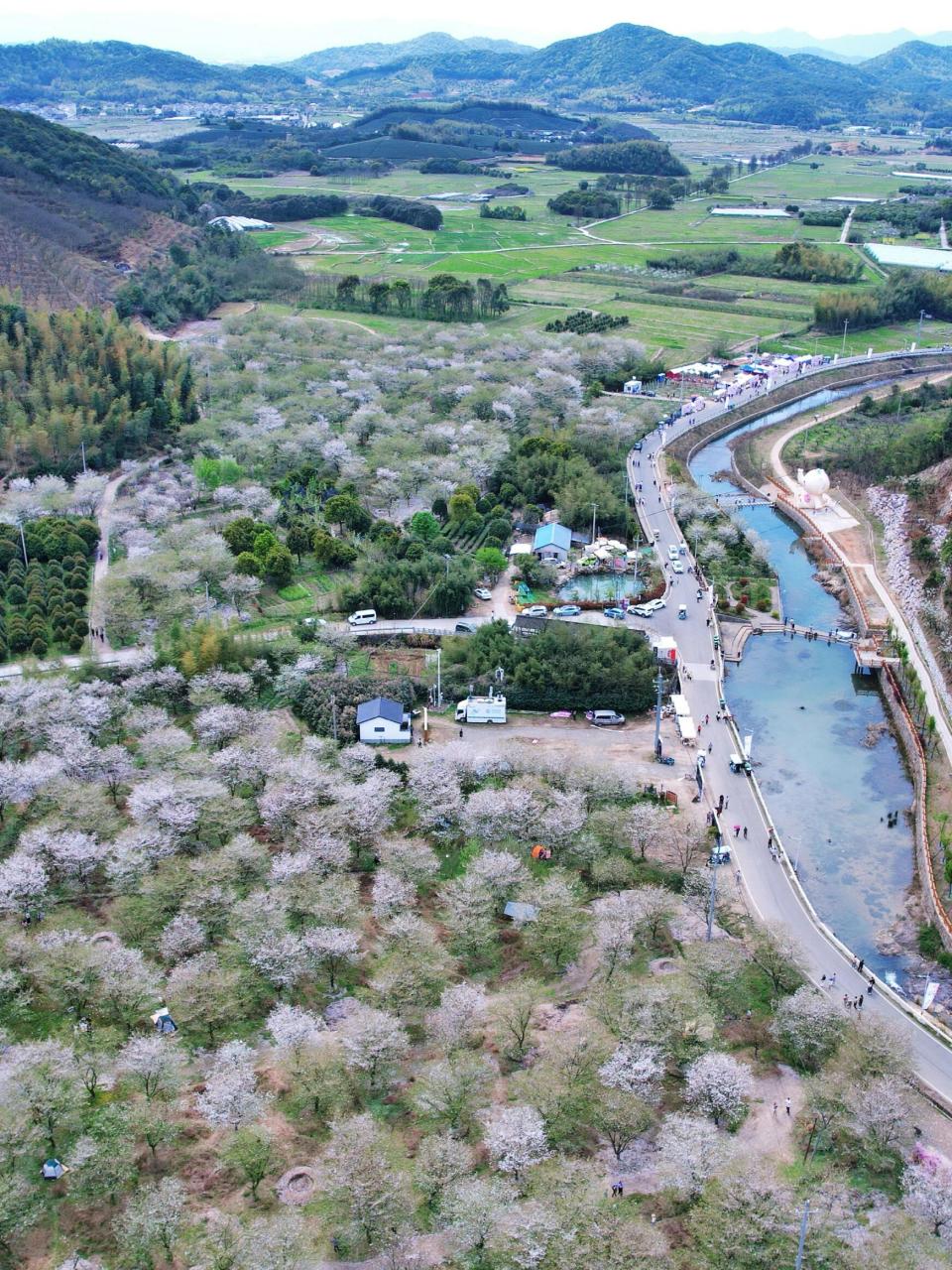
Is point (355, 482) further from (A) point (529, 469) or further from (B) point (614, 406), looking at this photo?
(B) point (614, 406)

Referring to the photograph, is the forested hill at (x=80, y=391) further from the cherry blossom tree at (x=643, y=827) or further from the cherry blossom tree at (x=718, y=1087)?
the cherry blossom tree at (x=718, y=1087)

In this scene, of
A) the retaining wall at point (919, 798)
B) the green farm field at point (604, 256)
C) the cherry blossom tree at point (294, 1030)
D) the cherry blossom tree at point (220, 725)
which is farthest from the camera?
the green farm field at point (604, 256)

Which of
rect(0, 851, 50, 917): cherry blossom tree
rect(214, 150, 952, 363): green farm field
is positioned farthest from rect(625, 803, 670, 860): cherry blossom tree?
rect(214, 150, 952, 363): green farm field

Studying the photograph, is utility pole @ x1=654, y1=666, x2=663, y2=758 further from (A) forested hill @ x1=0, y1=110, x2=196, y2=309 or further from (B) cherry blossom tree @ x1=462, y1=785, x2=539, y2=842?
(A) forested hill @ x1=0, y1=110, x2=196, y2=309

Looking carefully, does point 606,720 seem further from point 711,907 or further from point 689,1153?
point 689,1153

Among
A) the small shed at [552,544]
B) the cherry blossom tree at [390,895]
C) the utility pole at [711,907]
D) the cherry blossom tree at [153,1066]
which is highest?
the small shed at [552,544]

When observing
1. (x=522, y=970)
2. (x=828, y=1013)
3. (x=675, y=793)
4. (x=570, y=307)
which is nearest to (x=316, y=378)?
(x=570, y=307)

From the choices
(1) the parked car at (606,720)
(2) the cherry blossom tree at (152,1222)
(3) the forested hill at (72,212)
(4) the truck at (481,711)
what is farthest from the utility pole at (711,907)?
(3) the forested hill at (72,212)
